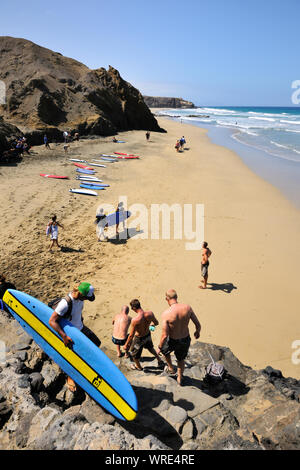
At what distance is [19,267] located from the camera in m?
9.05

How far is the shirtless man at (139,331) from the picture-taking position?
15.7ft

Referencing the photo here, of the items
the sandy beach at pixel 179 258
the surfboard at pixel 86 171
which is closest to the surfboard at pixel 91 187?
the sandy beach at pixel 179 258

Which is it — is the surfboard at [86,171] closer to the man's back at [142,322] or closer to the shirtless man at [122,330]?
the shirtless man at [122,330]

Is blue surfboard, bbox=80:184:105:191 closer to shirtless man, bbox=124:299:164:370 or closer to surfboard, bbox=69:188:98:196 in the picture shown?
surfboard, bbox=69:188:98:196

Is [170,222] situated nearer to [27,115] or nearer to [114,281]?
[114,281]

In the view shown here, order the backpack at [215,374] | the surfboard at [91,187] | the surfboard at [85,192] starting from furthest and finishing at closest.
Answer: the surfboard at [91,187]
the surfboard at [85,192]
the backpack at [215,374]

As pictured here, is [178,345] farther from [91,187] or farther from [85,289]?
[91,187]

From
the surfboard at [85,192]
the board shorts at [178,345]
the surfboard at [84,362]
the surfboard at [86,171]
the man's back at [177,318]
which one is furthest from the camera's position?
the surfboard at [86,171]

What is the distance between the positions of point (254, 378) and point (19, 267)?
7.58m

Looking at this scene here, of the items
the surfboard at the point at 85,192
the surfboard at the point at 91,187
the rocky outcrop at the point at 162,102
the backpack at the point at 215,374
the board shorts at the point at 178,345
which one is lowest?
the backpack at the point at 215,374

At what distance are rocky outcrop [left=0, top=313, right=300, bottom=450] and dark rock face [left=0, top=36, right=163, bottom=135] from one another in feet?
87.0

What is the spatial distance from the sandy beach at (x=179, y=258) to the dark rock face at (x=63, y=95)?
15.1 metres

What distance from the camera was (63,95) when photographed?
3391 cm

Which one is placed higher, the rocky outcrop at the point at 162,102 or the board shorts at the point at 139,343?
the rocky outcrop at the point at 162,102
